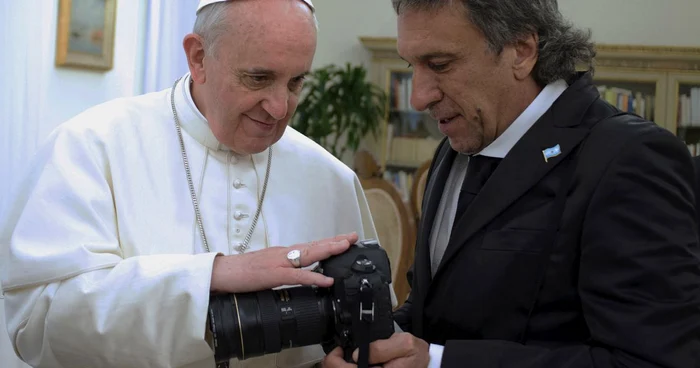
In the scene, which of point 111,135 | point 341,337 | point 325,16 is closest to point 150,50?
point 111,135

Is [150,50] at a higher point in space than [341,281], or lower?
higher

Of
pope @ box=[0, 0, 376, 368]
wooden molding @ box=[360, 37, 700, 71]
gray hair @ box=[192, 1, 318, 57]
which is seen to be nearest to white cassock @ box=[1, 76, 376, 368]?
pope @ box=[0, 0, 376, 368]

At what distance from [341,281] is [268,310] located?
0.15 metres

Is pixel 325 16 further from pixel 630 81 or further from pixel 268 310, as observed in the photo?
pixel 268 310

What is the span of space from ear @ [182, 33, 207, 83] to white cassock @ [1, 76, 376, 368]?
0.39ft

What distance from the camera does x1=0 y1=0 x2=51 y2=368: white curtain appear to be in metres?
3.08

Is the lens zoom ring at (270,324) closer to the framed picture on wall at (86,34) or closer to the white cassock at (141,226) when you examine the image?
the white cassock at (141,226)

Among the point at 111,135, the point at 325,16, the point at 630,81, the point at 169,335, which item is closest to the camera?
the point at 169,335

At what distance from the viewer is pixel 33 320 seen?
1.69 m

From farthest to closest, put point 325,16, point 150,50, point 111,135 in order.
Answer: point 325,16 < point 150,50 < point 111,135

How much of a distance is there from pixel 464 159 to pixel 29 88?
80.6 inches

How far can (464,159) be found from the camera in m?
2.04

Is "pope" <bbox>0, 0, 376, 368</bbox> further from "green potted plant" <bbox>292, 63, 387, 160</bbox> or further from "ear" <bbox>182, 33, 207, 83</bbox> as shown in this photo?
"green potted plant" <bbox>292, 63, 387, 160</bbox>

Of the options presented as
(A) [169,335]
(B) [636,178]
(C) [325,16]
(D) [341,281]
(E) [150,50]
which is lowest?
(A) [169,335]
